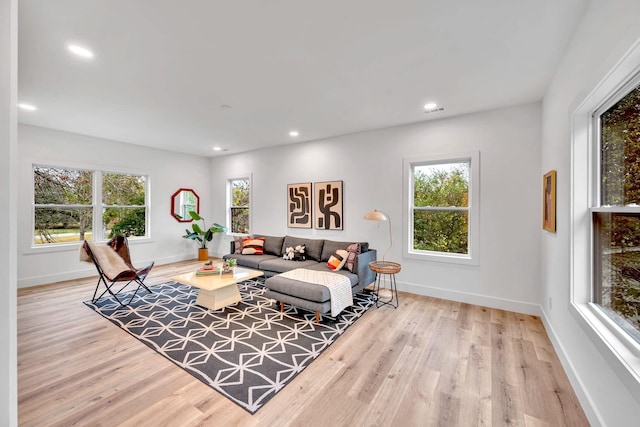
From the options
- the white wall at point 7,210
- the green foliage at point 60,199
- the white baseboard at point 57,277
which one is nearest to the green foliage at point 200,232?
the white baseboard at point 57,277

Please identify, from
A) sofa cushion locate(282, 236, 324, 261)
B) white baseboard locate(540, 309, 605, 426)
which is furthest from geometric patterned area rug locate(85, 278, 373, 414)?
white baseboard locate(540, 309, 605, 426)

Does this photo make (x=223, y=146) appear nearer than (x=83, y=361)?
No

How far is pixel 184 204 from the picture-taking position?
21.6 feet

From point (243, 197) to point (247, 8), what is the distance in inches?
197

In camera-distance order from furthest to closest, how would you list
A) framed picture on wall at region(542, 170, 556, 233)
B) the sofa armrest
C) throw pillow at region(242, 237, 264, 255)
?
throw pillow at region(242, 237, 264, 255) < the sofa armrest < framed picture on wall at region(542, 170, 556, 233)

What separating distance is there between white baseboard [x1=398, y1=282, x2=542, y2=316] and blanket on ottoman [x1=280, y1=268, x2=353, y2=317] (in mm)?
1291

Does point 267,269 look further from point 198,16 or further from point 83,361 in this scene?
point 198,16

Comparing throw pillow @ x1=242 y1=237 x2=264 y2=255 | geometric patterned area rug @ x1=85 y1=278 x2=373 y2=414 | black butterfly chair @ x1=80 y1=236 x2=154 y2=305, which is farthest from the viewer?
throw pillow @ x1=242 y1=237 x2=264 y2=255

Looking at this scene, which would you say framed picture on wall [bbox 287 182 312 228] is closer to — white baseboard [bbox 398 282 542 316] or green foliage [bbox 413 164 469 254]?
green foliage [bbox 413 164 469 254]

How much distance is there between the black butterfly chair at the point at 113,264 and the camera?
3645 millimetres

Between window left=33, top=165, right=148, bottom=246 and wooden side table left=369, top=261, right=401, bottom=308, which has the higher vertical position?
window left=33, top=165, right=148, bottom=246

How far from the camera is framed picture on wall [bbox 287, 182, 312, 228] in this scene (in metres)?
5.25

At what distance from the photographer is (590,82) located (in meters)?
1.72

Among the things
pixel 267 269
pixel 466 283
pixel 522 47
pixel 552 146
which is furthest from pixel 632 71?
pixel 267 269
